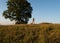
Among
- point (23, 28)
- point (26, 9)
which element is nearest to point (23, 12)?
point (26, 9)

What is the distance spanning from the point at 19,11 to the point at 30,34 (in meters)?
27.8

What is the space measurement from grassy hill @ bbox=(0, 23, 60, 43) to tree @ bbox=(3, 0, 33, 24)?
83.4 ft

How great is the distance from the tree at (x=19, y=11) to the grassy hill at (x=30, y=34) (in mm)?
25410

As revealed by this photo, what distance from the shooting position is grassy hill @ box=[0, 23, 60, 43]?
19047mm

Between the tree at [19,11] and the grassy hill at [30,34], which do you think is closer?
the grassy hill at [30,34]

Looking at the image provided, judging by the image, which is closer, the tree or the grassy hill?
the grassy hill

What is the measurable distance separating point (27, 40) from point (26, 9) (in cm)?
2986

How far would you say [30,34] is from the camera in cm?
2005

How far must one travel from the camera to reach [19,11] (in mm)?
47562

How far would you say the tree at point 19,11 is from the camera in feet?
155

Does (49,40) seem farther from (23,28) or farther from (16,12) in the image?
(16,12)

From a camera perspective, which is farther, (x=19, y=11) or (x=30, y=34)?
(x=19, y=11)

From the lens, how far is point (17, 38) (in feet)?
64.5

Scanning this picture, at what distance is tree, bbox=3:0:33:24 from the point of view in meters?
47.2
